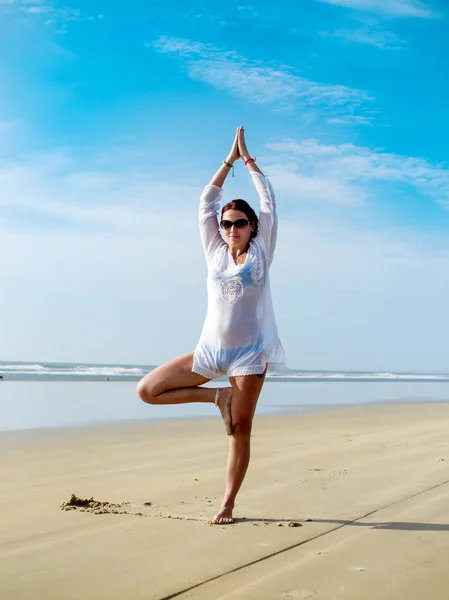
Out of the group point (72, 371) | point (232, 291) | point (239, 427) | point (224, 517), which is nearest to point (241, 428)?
point (239, 427)

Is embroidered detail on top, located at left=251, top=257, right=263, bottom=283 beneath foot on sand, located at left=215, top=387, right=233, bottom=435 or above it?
above

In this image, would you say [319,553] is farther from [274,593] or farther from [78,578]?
[78,578]

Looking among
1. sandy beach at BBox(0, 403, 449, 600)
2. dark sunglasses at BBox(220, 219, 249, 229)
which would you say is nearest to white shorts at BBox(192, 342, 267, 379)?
dark sunglasses at BBox(220, 219, 249, 229)

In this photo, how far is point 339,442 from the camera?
28.7 feet

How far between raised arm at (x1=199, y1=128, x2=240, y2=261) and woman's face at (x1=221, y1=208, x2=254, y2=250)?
0.14 metres

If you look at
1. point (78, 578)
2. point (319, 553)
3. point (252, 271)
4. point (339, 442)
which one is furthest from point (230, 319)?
point (339, 442)

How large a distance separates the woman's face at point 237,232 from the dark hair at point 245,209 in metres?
0.03

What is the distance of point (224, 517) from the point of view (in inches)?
165

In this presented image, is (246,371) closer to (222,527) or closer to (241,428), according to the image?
(241,428)

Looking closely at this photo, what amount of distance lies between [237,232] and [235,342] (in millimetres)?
722

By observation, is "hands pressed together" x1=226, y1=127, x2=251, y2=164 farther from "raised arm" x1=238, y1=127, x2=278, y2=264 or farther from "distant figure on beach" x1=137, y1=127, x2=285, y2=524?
"distant figure on beach" x1=137, y1=127, x2=285, y2=524

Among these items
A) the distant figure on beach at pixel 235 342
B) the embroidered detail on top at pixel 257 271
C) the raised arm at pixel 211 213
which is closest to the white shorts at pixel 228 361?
the distant figure on beach at pixel 235 342

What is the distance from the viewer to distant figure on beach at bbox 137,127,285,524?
432 centimetres

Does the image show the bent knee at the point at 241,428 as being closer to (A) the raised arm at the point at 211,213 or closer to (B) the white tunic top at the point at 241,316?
(B) the white tunic top at the point at 241,316
